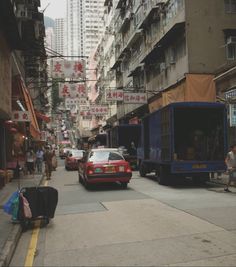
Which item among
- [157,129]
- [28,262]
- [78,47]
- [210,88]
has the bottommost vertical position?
[28,262]

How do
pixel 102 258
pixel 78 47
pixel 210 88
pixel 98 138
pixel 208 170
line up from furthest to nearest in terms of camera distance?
pixel 78 47, pixel 98 138, pixel 210 88, pixel 208 170, pixel 102 258

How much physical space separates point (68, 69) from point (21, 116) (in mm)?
10376

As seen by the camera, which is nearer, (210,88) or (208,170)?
(208,170)

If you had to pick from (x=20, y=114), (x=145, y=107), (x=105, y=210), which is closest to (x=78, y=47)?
(x=145, y=107)

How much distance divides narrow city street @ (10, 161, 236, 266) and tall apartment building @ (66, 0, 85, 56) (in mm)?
94693

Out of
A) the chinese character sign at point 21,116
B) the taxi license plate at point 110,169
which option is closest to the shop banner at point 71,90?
the chinese character sign at point 21,116

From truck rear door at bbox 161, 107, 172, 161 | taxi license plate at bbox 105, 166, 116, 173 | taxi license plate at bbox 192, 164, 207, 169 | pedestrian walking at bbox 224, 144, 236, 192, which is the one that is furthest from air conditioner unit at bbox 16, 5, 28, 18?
pedestrian walking at bbox 224, 144, 236, 192

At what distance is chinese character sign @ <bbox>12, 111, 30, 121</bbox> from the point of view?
20.2m

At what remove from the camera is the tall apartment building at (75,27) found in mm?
107375

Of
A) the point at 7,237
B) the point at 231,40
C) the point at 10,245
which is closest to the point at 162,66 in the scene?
the point at 231,40

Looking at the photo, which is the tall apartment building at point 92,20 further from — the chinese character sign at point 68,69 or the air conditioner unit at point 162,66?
the chinese character sign at point 68,69

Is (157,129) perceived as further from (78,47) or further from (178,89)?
(78,47)

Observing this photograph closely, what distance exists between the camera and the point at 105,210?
40.7 feet

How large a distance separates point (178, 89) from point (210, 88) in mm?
2647
